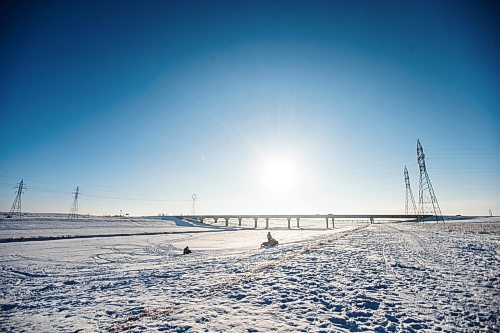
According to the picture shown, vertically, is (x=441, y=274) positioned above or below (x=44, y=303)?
above

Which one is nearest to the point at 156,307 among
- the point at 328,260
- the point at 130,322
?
the point at 130,322

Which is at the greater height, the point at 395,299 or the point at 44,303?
the point at 395,299

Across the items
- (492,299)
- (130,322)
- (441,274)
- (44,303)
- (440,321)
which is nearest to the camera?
(440,321)

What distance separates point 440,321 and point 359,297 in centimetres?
195

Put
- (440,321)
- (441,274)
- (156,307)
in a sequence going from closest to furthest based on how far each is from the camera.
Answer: (440,321) < (156,307) < (441,274)

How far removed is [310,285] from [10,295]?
10.3 meters

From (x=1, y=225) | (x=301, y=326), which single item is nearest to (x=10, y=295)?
(x=301, y=326)

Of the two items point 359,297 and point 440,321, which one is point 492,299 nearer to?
point 440,321

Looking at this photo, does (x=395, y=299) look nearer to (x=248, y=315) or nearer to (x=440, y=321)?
(x=440, y=321)

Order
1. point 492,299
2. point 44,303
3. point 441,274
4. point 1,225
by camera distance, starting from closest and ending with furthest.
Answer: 1. point 492,299
2. point 44,303
3. point 441,274
4. point 1,225

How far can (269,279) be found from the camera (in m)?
8.96

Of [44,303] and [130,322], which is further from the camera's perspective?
[44,303]

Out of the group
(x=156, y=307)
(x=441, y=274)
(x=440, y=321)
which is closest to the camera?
(x=440, y=321)

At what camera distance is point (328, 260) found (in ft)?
39.4
